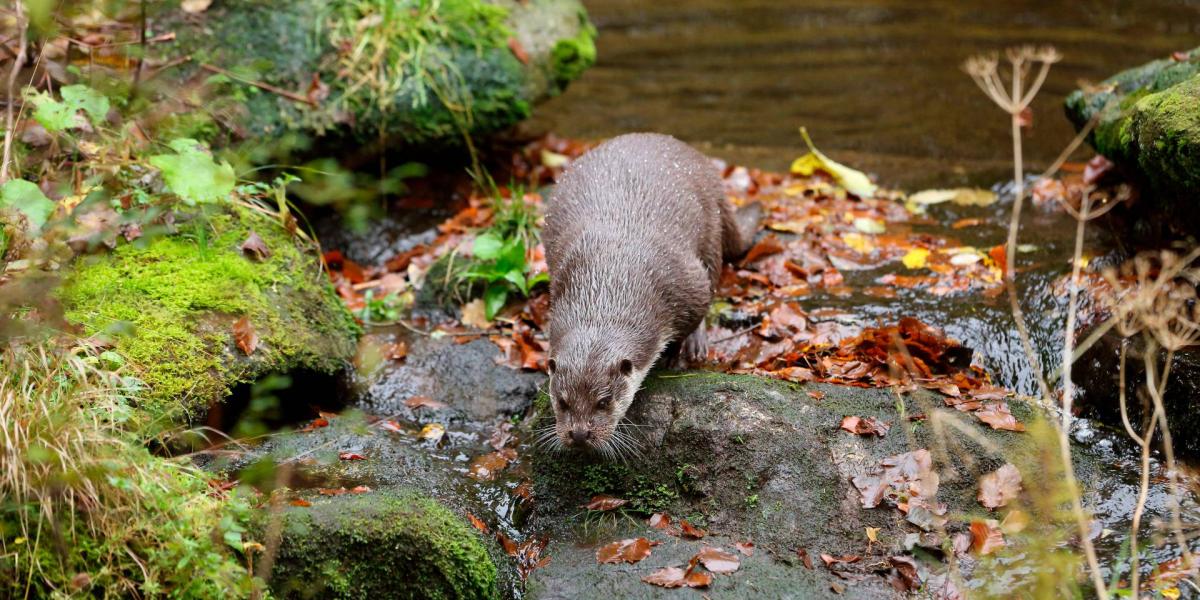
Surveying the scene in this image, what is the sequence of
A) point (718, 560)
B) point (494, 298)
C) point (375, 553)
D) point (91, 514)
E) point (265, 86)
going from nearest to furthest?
1. point (91, 514)
2. point (375, 553)
3. point (718, 560)
4. point (494, 298)
5. point (265, 86)

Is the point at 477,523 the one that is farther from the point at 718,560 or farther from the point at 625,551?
the point at 718,560

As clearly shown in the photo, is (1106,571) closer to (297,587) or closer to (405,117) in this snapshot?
(297,587)

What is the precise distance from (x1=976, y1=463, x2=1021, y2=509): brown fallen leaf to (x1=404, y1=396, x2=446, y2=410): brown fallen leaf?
2.52 meters

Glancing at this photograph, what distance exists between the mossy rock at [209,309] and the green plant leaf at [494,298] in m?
0.76

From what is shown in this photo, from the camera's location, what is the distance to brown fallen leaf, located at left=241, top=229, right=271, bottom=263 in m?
4.94

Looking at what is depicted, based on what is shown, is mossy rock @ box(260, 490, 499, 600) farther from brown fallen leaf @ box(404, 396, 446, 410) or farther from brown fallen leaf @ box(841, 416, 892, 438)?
brown fallen leaf @ box(841, 416, 892, 438)

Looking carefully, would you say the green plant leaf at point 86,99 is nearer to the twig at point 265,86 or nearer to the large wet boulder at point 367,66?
the twig at point 265,86

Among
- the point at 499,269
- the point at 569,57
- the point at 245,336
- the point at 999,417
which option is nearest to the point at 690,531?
the point at 999,417

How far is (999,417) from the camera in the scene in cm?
425

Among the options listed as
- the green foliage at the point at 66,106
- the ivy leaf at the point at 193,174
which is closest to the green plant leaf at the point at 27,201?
the green foliage at the point at 66,106

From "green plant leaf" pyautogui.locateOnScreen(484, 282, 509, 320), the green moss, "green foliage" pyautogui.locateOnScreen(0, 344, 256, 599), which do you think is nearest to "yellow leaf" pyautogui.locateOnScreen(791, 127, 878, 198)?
the green moss

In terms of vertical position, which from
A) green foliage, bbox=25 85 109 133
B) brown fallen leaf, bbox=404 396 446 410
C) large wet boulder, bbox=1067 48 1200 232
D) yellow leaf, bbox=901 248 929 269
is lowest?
brown fallen leaf, bbox=404 396 446 410

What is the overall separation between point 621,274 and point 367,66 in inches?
119

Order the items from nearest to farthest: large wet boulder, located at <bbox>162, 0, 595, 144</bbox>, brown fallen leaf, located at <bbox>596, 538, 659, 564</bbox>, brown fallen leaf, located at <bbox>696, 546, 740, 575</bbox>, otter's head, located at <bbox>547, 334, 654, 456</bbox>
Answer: brown fallen leaf, located at <bbox>696, 546, 740, 575</bbox> → brown fallen leaf, located at <bbox>596, 538, 659, 564</bbox> → otter's head, located at <bbox>547, 334, 654, 456</bbox> → large wet boulder, located at <bbox>162, 0, 595, 144</bbox>
